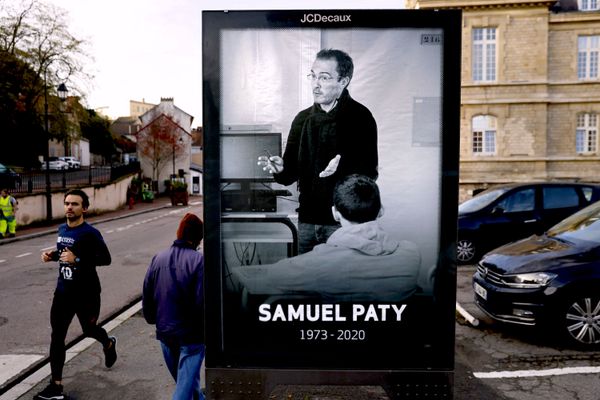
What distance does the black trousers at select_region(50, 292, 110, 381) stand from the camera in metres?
4.58

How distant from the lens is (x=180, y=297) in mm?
3662

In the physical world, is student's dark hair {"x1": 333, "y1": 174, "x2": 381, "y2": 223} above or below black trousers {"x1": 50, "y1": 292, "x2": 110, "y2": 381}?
above

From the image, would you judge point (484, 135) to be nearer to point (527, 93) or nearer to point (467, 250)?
point (527, 93)

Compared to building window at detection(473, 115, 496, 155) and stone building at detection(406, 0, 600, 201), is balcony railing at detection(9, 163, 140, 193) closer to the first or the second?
stone building at detection(406, 0, 600, 201)

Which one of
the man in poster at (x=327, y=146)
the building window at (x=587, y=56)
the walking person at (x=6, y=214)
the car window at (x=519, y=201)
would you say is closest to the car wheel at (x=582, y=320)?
the man in poster at (x=327, y=146)

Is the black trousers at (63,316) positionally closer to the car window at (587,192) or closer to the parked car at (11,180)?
the car window at (587,192)

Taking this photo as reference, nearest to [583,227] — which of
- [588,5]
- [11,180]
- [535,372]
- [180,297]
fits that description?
[535,372]

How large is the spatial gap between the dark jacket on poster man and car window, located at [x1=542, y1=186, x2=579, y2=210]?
8852 mm

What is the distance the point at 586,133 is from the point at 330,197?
29500 mm

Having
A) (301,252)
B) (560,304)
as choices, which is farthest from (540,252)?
(301,252)

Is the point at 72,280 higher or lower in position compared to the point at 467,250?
higher

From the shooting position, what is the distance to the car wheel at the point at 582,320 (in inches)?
222

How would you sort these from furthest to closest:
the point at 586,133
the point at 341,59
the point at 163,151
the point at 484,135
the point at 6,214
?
the point at 163,151 → the point at 484,135 → the point at 586,133 → the point at 6,214 → the point at 341,59

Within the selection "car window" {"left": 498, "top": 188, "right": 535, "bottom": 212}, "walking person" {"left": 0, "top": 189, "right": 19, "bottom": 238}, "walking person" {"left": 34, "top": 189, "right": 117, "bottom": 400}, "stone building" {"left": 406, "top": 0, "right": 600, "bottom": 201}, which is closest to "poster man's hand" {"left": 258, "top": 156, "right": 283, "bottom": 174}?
"walking person" {"left": 34, "top": 189, "right": 117, "bottom": 400}
